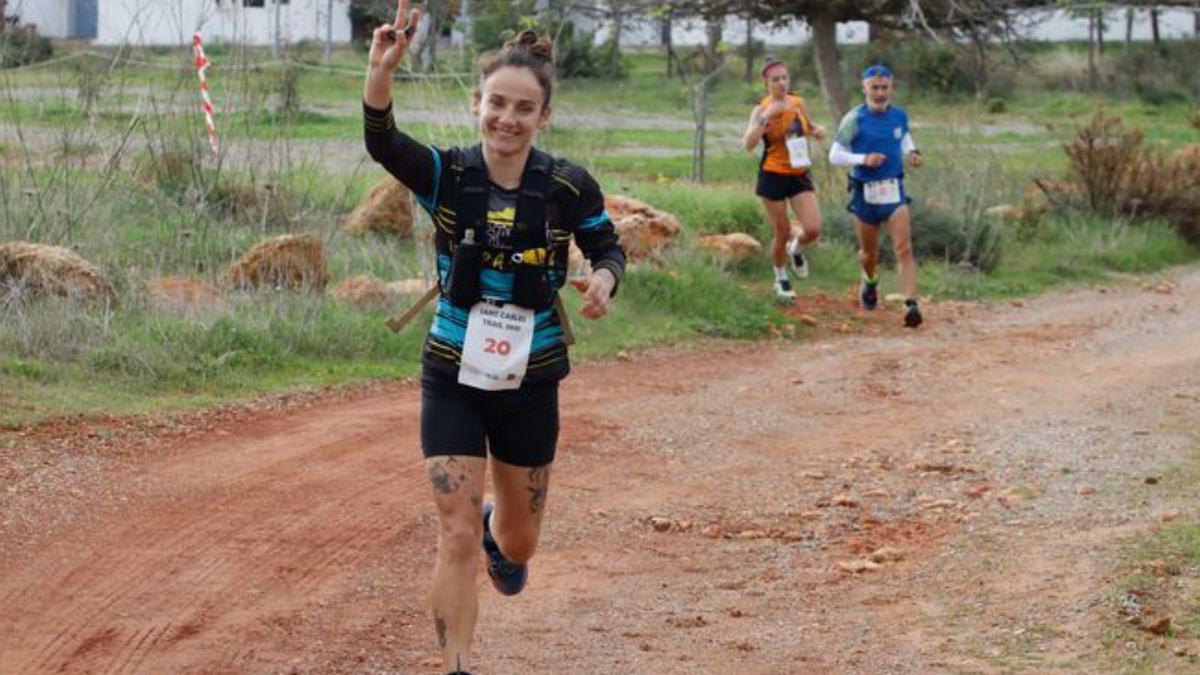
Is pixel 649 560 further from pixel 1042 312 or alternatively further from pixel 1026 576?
pixel 1042 312

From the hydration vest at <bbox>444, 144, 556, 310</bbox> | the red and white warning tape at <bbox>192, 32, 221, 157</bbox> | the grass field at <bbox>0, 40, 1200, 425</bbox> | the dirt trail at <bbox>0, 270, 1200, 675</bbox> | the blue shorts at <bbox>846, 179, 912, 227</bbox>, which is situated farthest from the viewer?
the blue shorts at <bbox>846, 179, 912, 227</bbox>

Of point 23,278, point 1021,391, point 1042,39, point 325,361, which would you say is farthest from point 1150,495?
point 1042,39

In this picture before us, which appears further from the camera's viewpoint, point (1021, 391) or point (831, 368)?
point (831, 368)

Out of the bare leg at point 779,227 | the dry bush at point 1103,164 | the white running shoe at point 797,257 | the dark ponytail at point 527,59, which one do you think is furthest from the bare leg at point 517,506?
the dry bush at point 1103,164

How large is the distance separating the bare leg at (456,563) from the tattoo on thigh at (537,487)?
0.39m

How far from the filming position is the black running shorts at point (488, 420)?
5.71 meters

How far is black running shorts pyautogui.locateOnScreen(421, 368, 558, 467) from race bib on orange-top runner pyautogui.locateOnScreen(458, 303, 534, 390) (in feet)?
0.19

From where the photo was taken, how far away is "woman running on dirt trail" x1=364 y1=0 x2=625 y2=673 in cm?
559

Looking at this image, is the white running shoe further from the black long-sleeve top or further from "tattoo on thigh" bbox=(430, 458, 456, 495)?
"tattoo on thigh" bbox=(430, 458, 456, 495)

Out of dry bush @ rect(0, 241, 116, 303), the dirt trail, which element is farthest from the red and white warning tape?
the dirt trail

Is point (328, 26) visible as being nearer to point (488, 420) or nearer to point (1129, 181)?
point (1129, 181)

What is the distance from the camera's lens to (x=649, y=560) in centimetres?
796

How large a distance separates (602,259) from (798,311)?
30.7 feet

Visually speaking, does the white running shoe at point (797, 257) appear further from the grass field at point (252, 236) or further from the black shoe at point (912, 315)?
the black shoe at point (912, 315)
